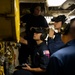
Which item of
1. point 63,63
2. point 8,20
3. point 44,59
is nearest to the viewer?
point 63,63

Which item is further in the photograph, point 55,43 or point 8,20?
point 55,43

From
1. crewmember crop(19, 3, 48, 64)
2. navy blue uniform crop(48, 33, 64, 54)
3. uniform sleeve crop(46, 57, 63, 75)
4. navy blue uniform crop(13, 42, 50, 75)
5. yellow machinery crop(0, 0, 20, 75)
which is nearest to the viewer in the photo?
uniform sleeve crop(46, 57, 63, 75)

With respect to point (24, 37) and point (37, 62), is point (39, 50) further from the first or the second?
point (24, 37)

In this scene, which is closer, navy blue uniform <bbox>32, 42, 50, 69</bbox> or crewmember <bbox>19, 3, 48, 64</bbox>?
navy blue uniform <bbox>32, 42, 50, 69</bbox>

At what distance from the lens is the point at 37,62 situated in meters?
3.65

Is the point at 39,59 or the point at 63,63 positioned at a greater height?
the point at 63,63

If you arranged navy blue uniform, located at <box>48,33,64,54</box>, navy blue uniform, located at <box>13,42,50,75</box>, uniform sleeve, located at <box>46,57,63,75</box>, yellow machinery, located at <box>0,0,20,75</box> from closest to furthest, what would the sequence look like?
uniform sleeve, located at <box>46,57,63,75</box>, yellow machinery, located at <box>0,0,20,75</box>, navy blue uniform, located at <box>13,42,50,75</box>, navy blue uniform, located at <box>48,33,64,54</box>

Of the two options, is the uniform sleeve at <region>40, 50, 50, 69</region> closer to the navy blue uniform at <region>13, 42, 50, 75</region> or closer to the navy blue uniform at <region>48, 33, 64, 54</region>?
the navy blue uniform at <region>13, 42, 50, 75</region>

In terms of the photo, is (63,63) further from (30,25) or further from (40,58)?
(30,25)

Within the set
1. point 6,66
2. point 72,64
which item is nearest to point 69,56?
point 72,64

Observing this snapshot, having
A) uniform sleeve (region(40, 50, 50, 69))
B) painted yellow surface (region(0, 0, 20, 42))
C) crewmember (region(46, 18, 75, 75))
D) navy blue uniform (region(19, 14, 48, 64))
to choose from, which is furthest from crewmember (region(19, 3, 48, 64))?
crewmember (region(46, 18, 75, 75))

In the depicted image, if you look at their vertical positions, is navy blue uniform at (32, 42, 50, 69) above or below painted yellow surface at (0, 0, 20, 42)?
below

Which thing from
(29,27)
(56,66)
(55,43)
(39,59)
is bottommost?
(39,59)

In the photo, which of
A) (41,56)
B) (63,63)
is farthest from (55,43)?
(63,63)
